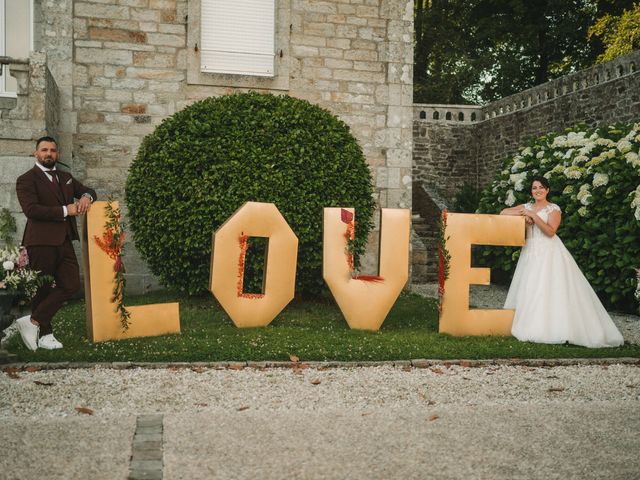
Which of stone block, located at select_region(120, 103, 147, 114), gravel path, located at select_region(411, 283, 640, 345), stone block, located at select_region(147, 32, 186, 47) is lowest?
gravel path, located at select_region(411, 283, 640, 345)

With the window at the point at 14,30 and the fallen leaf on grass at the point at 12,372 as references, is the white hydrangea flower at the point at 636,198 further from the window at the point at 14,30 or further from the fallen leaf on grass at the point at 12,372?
the window at the point at 14,30

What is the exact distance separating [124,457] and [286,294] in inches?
155

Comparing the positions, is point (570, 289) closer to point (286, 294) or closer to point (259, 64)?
point (286, 294)

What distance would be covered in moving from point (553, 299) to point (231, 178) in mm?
3883

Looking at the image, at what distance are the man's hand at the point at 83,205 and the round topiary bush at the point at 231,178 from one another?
1.78 metres

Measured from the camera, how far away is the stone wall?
1316 cm

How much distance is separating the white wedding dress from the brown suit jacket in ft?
15.2

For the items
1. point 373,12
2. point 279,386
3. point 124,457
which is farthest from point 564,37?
point 124,457

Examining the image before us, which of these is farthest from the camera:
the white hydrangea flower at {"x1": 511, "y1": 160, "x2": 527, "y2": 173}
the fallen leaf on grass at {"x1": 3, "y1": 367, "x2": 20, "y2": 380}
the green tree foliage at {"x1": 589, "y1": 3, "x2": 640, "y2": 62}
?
the green tree foliage at {"x1": 589, "y1": 3, "x2": 640, "y2": 62}

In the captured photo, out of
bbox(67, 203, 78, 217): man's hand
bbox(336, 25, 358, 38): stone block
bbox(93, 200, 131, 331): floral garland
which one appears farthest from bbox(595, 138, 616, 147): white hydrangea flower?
bbox(67, 203, 78, 217): man's hand

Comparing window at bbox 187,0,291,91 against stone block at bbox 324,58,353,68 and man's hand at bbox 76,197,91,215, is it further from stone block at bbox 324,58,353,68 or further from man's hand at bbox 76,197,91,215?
man's hand at bbox 76,197,91,215

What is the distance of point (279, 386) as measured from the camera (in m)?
4.93

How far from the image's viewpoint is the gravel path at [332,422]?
3312 millimetres

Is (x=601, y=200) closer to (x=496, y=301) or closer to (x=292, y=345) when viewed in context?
(x=496, y=301)
